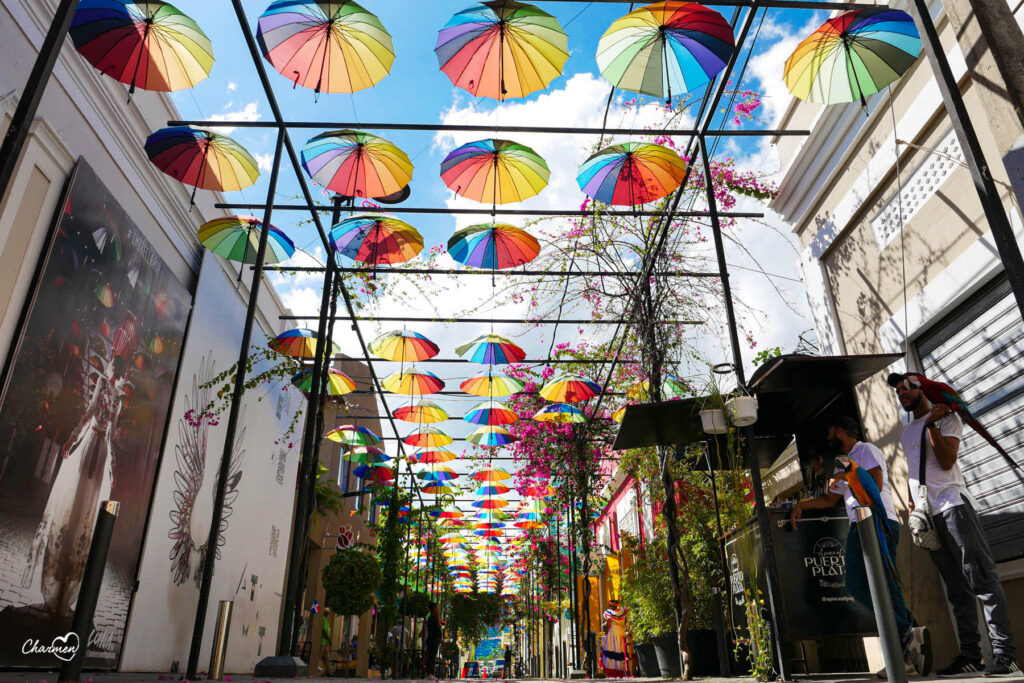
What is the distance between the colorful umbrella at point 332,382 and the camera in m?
11.5

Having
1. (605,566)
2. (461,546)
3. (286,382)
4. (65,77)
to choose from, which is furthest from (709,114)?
(461,546)

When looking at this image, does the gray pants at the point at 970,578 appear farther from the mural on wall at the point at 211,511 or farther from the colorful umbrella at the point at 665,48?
the mural on wall at the point at 211,511

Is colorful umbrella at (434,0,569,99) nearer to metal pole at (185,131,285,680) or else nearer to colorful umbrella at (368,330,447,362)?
metal pole at (185,131,285,680)

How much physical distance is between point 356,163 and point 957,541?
19.9ft

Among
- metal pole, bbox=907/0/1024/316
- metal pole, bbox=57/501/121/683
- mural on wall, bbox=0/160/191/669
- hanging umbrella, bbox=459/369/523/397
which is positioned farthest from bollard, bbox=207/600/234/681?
hanging umbrella, bbox=459/369/523/397

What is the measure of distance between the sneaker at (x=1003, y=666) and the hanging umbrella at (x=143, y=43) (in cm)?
740

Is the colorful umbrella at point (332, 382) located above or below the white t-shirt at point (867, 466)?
above

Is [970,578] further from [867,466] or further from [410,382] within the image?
[410,382]

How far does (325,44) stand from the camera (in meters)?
5.64

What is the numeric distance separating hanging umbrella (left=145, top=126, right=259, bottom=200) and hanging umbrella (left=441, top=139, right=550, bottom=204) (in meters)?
2.30

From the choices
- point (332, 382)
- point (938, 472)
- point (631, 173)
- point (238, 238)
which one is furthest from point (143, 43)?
point (938, 472)

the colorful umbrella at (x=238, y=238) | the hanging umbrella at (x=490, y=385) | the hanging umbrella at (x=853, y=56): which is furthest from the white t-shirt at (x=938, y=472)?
the hanging umbrella at (x=490, y=385)

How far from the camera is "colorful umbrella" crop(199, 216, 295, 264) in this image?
8578 millimetres

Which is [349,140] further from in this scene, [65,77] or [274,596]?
[274,596]
